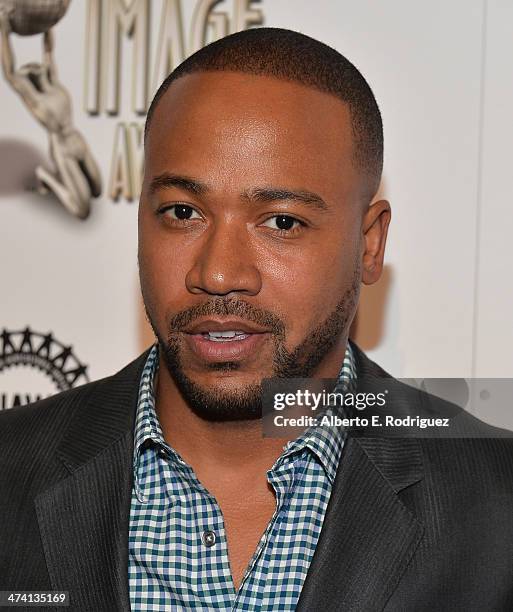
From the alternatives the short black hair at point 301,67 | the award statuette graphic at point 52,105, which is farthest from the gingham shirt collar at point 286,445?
the award statuette graphic at point 52,105

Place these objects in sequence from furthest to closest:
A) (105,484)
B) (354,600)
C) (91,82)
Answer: (91,82) < (105,484) < (354,600)

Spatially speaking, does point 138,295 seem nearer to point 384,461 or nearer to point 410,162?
point 410,162

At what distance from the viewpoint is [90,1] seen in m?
2.56

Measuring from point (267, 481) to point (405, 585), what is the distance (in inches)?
13.1

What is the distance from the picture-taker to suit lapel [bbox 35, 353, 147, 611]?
1.73 m

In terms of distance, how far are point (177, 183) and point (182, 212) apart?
0.18 ft

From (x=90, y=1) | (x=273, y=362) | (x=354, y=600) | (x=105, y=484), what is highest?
(x=90, y=1)

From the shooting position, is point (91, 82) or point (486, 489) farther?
point (91, 82)

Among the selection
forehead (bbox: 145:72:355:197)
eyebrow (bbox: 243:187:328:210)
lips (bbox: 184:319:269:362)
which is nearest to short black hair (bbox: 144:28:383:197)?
forehead (bbox: 145:72:355:197)

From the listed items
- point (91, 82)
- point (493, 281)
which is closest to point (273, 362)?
point (493, 281)

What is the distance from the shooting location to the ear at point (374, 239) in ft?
6.63

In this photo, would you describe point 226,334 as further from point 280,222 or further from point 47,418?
point 47,418

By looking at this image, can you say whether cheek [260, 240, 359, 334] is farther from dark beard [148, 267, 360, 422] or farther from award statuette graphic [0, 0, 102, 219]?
award statuette graphic [0, 0, 102, 219]

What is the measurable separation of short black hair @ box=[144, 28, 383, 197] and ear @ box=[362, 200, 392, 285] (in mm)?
45
